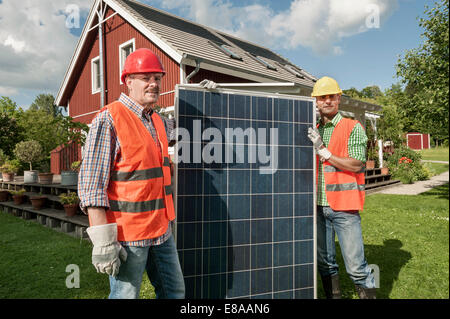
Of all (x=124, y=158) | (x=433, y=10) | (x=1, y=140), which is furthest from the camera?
(x=1, y=140)

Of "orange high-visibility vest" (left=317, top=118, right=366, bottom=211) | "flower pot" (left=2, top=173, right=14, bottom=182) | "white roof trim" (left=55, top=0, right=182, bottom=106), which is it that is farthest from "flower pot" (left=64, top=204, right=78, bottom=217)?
"orange high-visibility vest" (left=317, top=118, right=366, bottom=211)

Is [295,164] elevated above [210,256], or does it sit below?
A: above

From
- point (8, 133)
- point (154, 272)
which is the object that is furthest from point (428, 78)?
point (8, 133)

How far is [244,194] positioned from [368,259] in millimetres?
3183

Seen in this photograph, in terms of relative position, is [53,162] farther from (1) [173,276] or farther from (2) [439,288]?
(2) [439,288]

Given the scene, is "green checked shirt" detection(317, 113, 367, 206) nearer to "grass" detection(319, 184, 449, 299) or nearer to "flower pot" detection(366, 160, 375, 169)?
"grass" detection(319, 184, 449, 299)

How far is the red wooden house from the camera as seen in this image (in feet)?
32.7

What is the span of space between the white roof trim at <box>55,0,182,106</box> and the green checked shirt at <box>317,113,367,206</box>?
7230 millimetres

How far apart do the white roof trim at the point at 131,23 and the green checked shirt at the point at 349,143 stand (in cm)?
723

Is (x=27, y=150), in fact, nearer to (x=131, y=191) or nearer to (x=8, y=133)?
(x=8, y=133)

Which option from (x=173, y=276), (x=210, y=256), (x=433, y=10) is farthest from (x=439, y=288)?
(x=433, y=10)

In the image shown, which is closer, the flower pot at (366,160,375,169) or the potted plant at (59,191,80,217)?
the potted plant at (59,191,80,217)

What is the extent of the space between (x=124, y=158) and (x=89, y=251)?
4472 millimetres

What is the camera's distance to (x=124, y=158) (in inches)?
76.4
